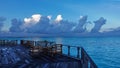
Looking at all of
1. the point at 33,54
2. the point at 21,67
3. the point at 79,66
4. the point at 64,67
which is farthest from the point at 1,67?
the point at 33,54

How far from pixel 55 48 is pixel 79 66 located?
5.33 meters

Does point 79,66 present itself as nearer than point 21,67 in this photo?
No

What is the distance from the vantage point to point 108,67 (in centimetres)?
5428

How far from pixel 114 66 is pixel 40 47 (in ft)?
127

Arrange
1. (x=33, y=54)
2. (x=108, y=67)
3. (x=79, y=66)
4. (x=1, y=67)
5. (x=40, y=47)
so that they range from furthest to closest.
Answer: (x=108, y=67), (x=40, y=47), (x=33, y=54), (x=79, y=66), (x=1, y=67)

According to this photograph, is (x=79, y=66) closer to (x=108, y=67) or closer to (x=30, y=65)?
(x=30, y=65)

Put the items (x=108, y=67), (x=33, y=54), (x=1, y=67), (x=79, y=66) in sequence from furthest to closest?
(x=108, y=67) → (x=33, y=54) → (x=79, y=66) → (x=1, y=67)

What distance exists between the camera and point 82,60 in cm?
1434

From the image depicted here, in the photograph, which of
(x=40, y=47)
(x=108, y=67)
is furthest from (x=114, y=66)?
(x=40, y=47)

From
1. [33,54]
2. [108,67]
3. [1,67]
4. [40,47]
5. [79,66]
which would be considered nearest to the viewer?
[1,67]

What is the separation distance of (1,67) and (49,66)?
2679 mm

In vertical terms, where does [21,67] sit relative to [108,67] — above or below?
above

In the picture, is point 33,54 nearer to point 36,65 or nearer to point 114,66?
point 36,65

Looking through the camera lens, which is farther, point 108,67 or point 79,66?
point 108,67
